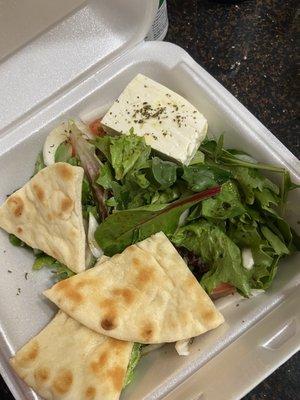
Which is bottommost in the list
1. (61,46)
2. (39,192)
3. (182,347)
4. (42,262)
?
(182,347)

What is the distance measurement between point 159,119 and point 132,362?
440 mm

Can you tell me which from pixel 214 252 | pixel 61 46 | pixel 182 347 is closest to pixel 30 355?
pixel 182 347

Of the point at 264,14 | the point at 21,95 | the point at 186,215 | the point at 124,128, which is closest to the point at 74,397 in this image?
the point at 186,215

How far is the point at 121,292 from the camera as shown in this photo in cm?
97

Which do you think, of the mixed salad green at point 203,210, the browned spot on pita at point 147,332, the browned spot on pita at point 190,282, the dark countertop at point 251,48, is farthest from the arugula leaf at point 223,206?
the dark countertop at point 251,48

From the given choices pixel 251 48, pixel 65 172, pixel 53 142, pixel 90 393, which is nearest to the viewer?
pixel 90 393

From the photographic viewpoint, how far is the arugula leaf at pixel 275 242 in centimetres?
99

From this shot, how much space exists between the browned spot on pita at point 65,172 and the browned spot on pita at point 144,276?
21 cm

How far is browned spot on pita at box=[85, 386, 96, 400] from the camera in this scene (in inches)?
36.2

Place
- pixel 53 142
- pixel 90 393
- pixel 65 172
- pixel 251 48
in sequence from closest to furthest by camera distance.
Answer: pixel 90 393, pixel 65 172, pixel 53 142, pixel 251 48

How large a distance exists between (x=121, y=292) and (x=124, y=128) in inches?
11.9

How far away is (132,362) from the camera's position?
991 mm

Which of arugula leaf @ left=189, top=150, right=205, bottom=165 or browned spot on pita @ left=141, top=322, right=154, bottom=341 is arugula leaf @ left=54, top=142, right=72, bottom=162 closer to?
arugula leaf @ left=189, top=150, right=205, bottom=165

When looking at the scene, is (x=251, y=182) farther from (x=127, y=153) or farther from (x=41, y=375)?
(x=41, y=375)
